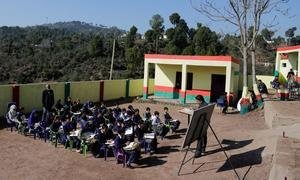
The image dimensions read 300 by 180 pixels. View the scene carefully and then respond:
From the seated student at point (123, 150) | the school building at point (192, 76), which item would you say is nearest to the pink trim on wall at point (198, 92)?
the school building at point (192, 76)

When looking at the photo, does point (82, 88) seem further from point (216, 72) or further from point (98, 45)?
point (98, 45)

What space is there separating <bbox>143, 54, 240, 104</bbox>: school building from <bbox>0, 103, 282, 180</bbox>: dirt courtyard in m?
11.5

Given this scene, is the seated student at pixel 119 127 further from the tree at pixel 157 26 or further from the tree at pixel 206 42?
the tree at pixel 157 26

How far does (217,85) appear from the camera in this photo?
95.9 ft

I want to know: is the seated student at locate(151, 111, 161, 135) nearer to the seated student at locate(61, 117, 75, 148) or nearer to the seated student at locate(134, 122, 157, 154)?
the seated student at locate(134, 122, 157, 154)

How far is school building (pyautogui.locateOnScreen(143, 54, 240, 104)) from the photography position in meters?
27.3

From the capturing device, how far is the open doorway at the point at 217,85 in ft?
95.2

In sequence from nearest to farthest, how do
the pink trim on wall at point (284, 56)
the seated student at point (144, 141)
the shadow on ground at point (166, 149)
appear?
the seated student at point (144, 141)
the shadow on ground at point (166, 149)
the pink trim on wall at point (284, 56)

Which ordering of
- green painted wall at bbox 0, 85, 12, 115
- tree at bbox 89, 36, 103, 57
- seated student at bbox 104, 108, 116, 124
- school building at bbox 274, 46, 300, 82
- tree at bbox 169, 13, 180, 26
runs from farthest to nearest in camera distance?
tree at bbox 89, 36, 103, 57 < tree at bbox 169, 13, 180, 26 < school building at bbox 274, 46, 300, 82 < green painted wall at bbox 0, 85, 12, 115 < seated student at bbox 104, 108, 116, 124

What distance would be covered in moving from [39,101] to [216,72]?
12377mm

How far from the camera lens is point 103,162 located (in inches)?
517

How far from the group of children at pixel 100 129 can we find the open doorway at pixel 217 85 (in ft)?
39.9

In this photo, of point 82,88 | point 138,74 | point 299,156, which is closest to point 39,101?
point 82,88

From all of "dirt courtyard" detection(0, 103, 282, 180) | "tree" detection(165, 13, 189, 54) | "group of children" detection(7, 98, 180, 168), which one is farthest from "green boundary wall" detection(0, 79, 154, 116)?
"tree" detection(165, 13, 189, 54)
